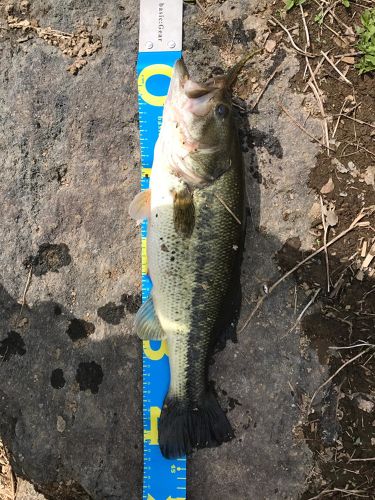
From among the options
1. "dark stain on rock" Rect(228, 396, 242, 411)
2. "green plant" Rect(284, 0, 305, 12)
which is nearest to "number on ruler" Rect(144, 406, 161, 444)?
"dark stain on rock" Rect(228, 396, 242, 411)

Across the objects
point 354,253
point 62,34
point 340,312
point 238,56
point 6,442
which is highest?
point 62,34

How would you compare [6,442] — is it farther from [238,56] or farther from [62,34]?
[238,56]

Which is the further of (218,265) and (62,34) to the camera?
(62,34)

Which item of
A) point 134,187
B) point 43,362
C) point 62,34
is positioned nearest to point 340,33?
point 134,187

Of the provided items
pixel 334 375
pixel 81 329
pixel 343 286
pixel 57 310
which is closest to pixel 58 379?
pixel 81 329

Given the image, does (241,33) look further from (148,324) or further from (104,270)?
(148,324)

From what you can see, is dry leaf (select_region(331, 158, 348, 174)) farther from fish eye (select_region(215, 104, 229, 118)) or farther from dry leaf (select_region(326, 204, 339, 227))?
fish eye (select_region(215, 104, 229, 118))

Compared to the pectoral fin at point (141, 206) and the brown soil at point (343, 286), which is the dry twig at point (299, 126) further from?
the pectoral fin at point (141, 206)

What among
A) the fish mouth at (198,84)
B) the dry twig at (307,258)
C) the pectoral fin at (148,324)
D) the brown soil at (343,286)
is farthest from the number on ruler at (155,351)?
the fish mouth at (198,84)
